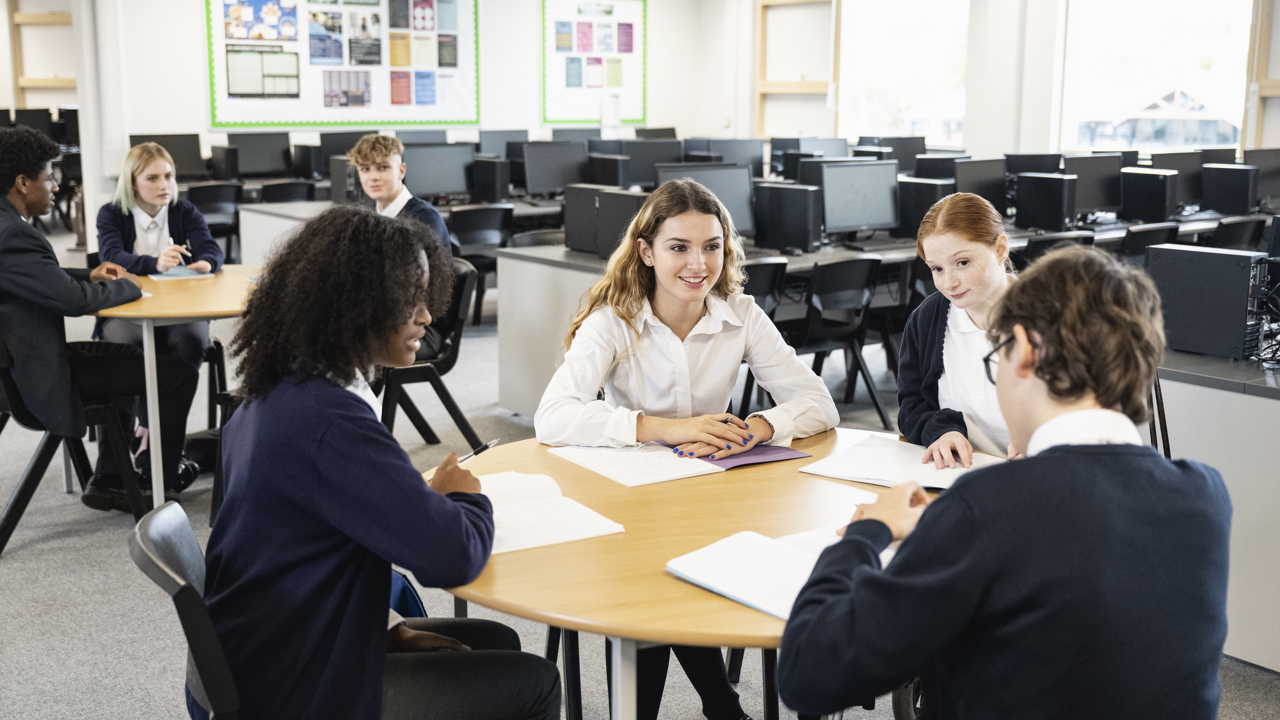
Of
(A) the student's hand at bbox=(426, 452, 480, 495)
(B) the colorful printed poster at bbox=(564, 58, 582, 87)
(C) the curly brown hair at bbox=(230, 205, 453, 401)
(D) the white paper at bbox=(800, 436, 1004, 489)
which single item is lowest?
(D) the white paper at bbox=(800, 436, 1004, 489)

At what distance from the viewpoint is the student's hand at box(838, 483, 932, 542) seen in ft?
4.12

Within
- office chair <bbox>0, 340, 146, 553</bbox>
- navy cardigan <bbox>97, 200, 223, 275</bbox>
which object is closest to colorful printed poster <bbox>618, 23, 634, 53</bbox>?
navy cardigan <bbox>97, 200, 223, 275</bbox>

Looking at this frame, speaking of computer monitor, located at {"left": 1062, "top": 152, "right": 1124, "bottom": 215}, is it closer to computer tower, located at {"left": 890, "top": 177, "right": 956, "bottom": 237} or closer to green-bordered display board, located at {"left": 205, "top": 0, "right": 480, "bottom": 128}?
computer tower, located at {"left": 890, "top": 177, "right": 956, "bottom": 237}

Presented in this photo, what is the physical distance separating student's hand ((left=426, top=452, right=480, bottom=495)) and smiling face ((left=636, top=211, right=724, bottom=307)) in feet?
2.63

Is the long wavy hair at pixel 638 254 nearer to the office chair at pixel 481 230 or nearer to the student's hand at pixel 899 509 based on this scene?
the student's hand at pixel 899 509

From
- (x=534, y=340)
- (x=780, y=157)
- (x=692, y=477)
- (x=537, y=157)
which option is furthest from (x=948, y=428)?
(x=780, y=157)

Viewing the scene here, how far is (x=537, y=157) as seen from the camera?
7.04 metres

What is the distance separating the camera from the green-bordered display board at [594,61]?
431 inches

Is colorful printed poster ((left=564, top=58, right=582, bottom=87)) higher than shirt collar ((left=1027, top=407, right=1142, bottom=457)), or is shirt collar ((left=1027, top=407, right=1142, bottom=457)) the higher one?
colorful printed poster ((left=564, top=58, right=582, bottom=87))

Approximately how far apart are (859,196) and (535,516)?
3952 millimetres

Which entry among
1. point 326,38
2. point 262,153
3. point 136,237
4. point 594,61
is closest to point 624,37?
point 594,61

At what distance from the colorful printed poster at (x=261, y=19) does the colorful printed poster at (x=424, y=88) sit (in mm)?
1195

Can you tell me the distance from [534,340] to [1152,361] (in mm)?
3480

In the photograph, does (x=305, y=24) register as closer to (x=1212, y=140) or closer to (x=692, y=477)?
(x=1212, y=140)
